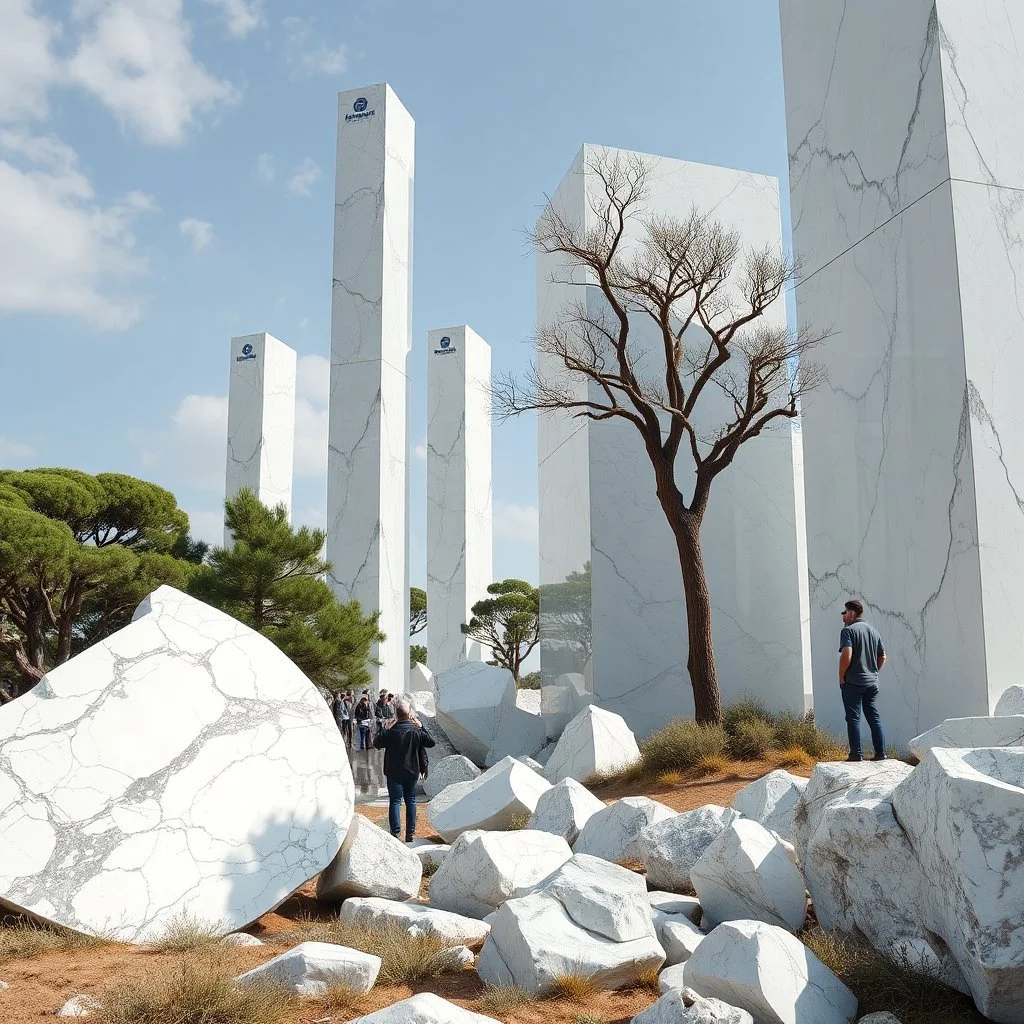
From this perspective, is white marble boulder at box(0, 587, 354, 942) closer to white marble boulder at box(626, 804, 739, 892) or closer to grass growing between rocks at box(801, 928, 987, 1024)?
white marble boulder at box(626, 804, 739, 892)

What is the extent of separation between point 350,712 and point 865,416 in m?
10.9

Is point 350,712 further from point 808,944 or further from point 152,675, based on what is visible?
point 808,944

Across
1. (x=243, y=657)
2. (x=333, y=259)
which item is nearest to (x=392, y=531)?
(x=333, y=259)

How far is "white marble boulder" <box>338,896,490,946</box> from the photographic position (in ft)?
14.8

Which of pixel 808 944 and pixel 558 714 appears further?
pixel 558 714

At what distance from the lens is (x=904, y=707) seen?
8.97 m

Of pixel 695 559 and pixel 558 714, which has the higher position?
pixel 695 559

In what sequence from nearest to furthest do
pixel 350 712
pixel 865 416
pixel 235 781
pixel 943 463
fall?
1. pixel 235 781
2. pixel 943 463
3. pixel 865 416
4. pixel 350 712

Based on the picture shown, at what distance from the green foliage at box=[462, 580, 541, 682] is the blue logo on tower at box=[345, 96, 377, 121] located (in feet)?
41.2

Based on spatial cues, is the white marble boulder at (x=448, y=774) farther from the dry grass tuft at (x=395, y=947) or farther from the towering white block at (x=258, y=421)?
the towering white block at (x=258, y=421)

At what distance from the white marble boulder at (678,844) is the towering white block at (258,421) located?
20723 mm

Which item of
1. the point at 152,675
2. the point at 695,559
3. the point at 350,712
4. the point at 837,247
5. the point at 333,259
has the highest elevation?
the point at 333,259

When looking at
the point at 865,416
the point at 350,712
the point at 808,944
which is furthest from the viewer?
the point at 350,712

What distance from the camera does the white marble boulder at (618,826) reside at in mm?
5957
